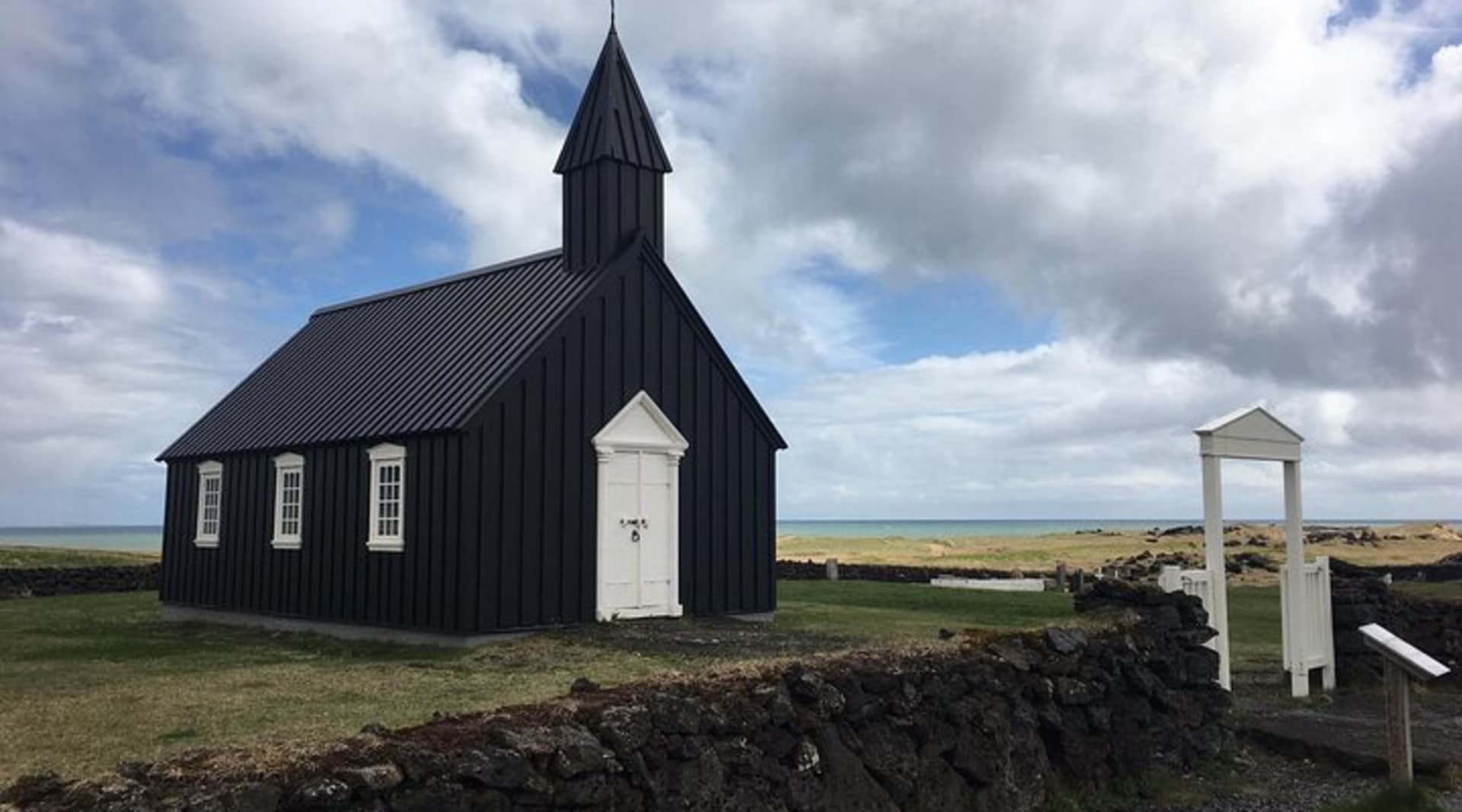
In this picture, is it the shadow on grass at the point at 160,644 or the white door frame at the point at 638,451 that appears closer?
the shadow on grass at the point at 160,644

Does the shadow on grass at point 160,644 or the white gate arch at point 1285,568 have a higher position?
the white gate arch at point 1285,568

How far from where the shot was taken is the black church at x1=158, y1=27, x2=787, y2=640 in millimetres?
17328

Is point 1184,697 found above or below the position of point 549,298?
below

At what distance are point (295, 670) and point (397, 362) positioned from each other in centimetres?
762

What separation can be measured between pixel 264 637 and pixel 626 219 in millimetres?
9107

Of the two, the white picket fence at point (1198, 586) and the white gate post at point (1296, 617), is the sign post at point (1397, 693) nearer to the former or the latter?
the white picket fence at point (1198, 586)

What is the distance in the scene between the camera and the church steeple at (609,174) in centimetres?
2009

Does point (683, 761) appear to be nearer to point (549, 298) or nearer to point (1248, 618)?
point (549, 298)

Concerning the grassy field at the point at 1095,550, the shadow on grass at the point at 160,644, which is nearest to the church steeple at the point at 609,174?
the shadow on grass at the point at 160,644

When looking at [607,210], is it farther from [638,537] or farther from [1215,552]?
[1215,552]

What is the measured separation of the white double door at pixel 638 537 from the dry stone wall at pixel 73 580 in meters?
18.5

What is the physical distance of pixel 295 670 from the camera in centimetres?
1466

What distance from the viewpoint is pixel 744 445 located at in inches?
811

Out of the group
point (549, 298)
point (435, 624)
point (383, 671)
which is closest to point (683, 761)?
point (383, 671)
